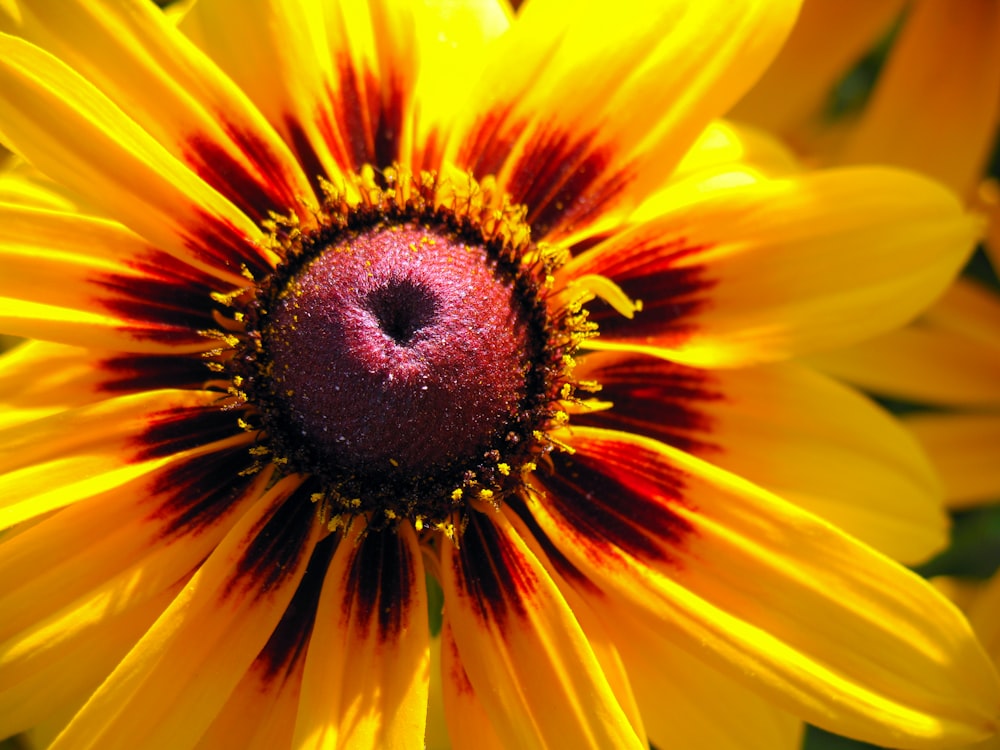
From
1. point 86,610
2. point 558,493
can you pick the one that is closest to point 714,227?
point 558,493

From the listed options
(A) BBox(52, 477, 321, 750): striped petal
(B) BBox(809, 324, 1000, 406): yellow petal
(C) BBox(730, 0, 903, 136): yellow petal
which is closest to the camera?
(A) BBox(52, 477, 321, 750): striped petal

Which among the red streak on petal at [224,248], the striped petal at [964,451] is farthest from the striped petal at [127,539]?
the striped petal at [964,451]

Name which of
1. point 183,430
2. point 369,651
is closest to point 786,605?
point 369,651

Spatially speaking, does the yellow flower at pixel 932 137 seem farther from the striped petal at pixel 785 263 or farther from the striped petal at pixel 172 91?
the striped petal at pixel 172 91

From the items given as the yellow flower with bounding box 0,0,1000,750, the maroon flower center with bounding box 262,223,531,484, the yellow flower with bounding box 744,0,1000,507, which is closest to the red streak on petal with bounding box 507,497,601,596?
the yellow flower with bounding box 0,0,1000,750

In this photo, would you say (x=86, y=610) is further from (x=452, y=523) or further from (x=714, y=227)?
→ (x=714, y=227)

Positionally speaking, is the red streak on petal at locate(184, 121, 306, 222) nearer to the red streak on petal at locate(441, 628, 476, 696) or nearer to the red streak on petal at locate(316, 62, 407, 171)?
the red streak on petal at locate(316, 62, 407, 171)
